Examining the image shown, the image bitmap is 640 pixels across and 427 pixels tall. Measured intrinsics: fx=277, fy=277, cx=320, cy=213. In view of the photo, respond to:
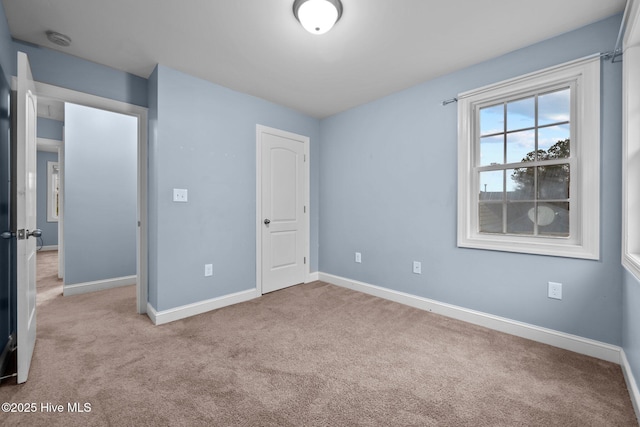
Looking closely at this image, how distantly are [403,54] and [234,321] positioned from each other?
2954 mm

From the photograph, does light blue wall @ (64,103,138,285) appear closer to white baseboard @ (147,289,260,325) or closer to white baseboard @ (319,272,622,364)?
white baseboard @ (147,289,260,325)

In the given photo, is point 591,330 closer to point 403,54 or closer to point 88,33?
point 403,54

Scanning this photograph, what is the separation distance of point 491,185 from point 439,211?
1.72 ft

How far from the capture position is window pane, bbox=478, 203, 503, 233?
2589 millimetres

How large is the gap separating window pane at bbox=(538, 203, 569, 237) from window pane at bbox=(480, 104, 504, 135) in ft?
2.65

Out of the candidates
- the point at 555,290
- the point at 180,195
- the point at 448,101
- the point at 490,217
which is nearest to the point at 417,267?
the point at 490,217

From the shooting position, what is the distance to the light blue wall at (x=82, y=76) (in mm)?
2377

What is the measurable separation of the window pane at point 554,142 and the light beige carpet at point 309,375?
155 centimetres

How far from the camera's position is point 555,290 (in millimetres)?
2197

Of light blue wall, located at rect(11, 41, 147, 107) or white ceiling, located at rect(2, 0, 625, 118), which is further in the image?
light blue wall, located at rect(11, 41, 147, 107)

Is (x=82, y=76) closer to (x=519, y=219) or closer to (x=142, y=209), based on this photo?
(x=142, y=209)

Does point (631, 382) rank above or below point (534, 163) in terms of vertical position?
below

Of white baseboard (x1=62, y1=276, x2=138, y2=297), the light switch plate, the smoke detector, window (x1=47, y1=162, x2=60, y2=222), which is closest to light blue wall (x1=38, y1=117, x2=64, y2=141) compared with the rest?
window (x1=47, y1=162, x2=60, y2=222)

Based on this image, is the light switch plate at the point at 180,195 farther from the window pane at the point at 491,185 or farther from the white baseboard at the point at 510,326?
the window pane at the point at 491,185
